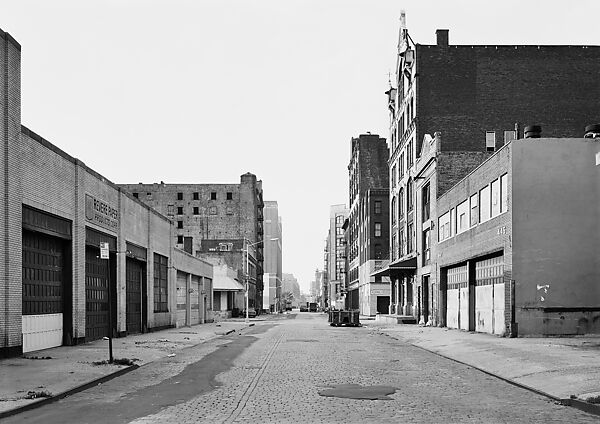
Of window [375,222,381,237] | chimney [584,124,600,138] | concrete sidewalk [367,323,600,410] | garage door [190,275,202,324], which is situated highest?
chimney [584,124,600,138]

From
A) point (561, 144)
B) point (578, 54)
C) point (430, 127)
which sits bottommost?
point (561, 144)

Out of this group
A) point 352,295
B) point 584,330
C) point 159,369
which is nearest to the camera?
point 159,369

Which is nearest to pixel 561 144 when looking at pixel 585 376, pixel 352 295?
pixel 585 376

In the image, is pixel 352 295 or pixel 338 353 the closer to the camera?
pixel 338 353

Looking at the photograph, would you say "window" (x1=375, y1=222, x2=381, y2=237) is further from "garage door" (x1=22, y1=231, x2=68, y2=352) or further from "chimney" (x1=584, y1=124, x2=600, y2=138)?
"garage door" (x1=22, y1=231, x2=68, y2=352)

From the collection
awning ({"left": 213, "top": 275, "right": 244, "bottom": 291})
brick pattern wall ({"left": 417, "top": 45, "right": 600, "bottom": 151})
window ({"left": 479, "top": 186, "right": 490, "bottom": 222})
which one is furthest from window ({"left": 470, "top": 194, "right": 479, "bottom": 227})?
awning ({"left": 213, "top": 275, "right": 244, "bottom": 291})

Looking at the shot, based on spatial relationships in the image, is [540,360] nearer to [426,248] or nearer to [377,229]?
[426,248]

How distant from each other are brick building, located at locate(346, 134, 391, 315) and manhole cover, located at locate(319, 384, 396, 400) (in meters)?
81.4

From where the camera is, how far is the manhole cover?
583 inches

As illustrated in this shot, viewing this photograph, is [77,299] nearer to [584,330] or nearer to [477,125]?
[584,330]

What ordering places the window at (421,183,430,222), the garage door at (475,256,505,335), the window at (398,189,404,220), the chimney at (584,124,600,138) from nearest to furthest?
the chimney at (584,124,600,138)
the garage door at (475,256,505,335)
the window at (421,183,430,222)
the window at (398,189,404,220)

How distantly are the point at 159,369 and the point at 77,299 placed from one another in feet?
31.5

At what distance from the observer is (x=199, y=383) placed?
17375 mm

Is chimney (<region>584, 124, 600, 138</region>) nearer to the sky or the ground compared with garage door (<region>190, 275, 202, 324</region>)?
nearer to the sky
